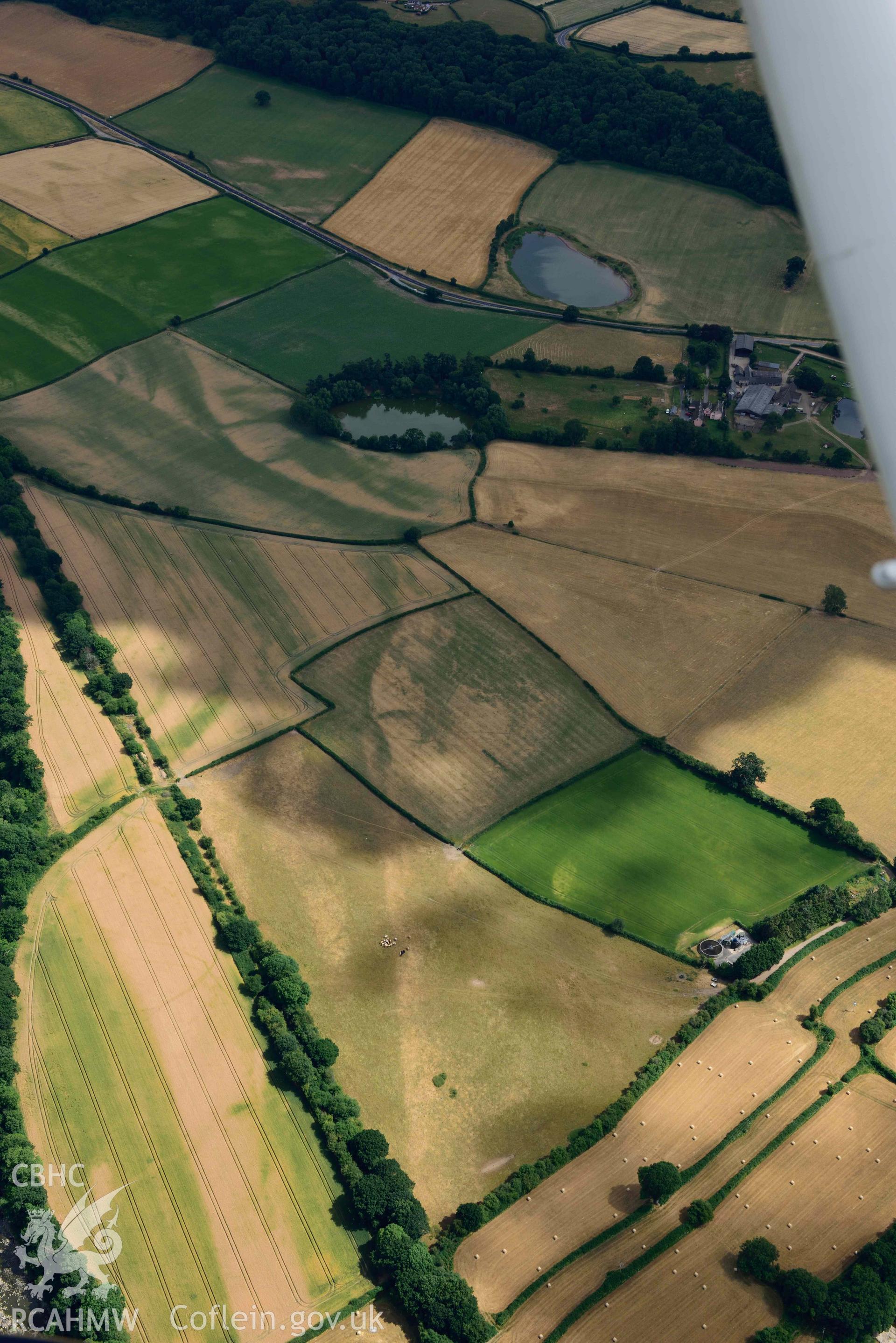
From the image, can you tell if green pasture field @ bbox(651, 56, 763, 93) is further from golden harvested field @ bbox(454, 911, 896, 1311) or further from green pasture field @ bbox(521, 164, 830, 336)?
golden harvested field @ bbox(454, 911, 896, 1311)

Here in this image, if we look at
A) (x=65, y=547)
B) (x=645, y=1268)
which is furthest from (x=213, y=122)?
(x=645, y=1268)

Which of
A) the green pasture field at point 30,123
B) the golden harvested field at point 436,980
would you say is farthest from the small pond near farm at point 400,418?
the green pasture field at point 30,123

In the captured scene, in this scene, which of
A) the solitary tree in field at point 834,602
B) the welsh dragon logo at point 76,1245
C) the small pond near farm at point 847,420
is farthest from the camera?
the small pond near farm at point 847,420

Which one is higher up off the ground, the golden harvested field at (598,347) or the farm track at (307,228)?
the farm track at (307,228)

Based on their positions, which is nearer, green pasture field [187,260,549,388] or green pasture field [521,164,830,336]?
green pasture field [187,260,549,388]

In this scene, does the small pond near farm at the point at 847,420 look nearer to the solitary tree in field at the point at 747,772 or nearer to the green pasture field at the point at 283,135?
the solitary tree in field at the point at 747,772

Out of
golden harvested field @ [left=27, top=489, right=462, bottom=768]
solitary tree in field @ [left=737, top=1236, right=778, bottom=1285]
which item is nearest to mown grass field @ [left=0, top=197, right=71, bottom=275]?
golden harvested field @ [left=27, top=489, right=462, bottom=768]

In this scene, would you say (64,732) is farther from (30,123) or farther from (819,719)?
(30,123)

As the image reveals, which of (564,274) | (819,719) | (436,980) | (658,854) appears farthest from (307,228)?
(436,980)

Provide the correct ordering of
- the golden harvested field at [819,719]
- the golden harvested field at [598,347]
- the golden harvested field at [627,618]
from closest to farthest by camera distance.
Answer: the golden harvested field at [819,719] → the golden harvested field at [627,618] → the golden harvested field at [598,347]
